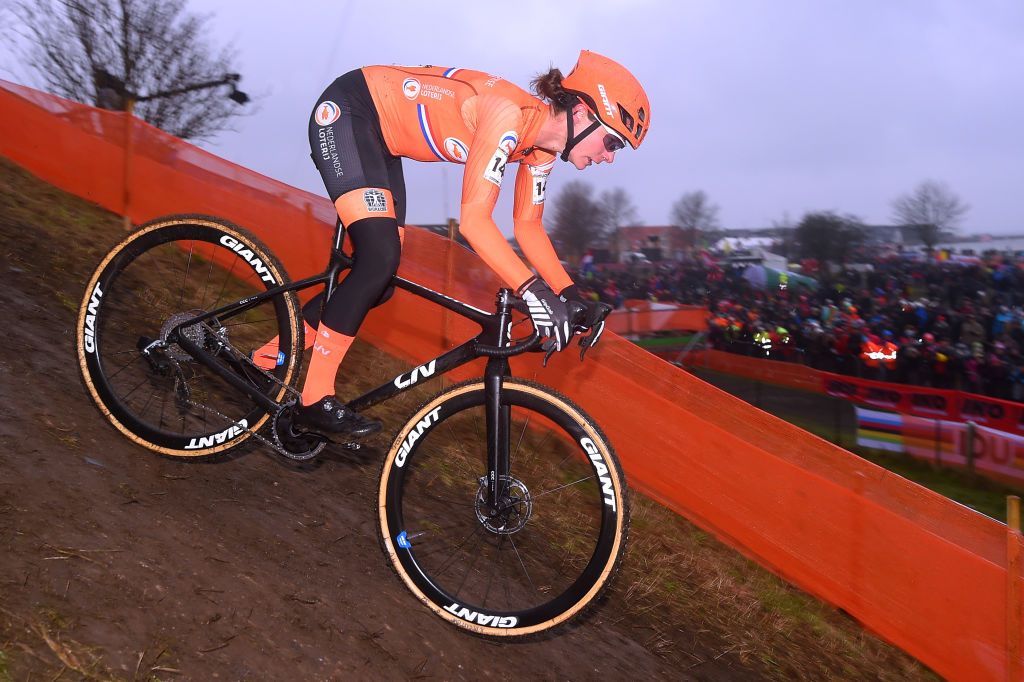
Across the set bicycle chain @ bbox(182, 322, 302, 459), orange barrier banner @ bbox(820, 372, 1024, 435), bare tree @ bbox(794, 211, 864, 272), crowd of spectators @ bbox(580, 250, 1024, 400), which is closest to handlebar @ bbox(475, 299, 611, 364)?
bicycle chain @ bbox(182, 322, 302, 459)

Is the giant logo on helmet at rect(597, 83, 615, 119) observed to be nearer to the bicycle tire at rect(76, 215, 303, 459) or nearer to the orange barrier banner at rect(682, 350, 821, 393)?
the bicycle tire at rect(76, 215, 303, 459)

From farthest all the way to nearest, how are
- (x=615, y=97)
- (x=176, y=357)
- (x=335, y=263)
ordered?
(x=176, y=357) → (x=335, y=263) → (x=615, y=97)

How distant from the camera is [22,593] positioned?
117 inches

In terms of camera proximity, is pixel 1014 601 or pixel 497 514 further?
pixel 1014 601

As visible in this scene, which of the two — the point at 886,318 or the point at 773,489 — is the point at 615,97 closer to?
the point at 773,489

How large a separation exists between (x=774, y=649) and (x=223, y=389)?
4.04 meters

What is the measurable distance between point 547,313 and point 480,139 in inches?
31.7

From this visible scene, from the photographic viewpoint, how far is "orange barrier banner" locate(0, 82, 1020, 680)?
5.97 metres

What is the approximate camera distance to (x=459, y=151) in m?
3.86

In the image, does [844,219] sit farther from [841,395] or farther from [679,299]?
[841,395]

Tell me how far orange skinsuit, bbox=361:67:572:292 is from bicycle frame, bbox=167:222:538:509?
254 millimetres

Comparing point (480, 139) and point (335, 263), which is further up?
point (480, 139)

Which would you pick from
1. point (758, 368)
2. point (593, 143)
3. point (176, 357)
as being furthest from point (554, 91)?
point (758, 368)

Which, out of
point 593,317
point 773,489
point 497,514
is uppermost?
point 593,317
